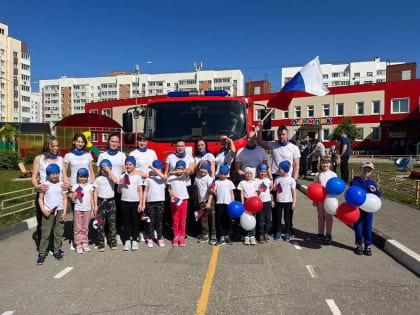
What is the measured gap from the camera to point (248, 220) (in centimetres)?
605

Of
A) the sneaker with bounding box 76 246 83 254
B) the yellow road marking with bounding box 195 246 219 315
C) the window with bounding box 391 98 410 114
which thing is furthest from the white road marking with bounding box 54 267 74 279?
the window with bounding box 391 98 410 114

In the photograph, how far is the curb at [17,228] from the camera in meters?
6.87

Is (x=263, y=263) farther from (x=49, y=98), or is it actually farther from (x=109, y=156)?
(x=49, y=98)

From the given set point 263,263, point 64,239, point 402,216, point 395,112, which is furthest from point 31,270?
point 395,112

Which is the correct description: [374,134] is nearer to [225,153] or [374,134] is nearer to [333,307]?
[225,153]

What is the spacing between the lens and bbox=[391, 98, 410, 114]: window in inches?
1601

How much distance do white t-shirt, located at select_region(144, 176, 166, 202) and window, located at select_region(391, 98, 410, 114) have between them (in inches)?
1676

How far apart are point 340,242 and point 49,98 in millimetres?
122846

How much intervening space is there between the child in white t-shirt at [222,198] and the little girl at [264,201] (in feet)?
1.77

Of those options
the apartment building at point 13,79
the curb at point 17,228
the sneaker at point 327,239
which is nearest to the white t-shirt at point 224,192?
the sneaker at point 327,239

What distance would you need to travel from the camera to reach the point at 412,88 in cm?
3991

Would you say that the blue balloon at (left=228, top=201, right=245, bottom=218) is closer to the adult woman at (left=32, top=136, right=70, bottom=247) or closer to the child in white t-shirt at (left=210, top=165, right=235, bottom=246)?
the child in white t-shirt at (left=210, top=165, right=235, bottom=246)

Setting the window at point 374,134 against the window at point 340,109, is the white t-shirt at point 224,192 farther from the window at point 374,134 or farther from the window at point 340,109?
the window at point 340,109

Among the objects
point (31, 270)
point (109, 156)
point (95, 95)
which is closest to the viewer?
point (31, 270)
